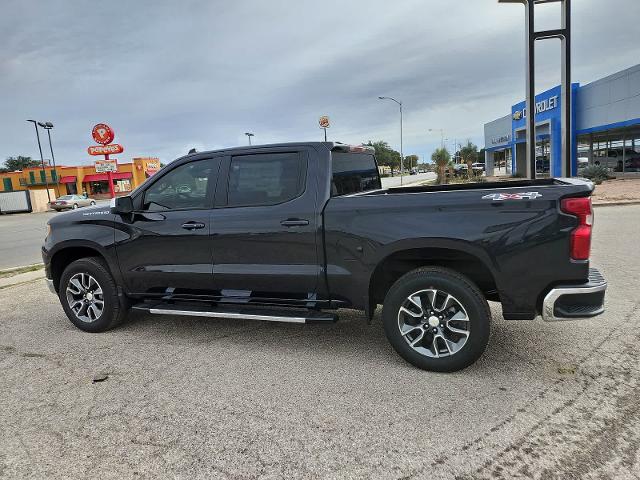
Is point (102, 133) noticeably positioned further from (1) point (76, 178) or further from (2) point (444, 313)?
(1) point (76, 178)

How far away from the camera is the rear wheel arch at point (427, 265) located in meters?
3.72

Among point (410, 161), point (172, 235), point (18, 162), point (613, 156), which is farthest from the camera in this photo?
point (410, 161)

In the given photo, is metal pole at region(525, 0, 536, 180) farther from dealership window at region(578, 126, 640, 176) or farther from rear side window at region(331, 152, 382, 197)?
dealership window at region(578, 126, 640, 176)

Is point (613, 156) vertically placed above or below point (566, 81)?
below

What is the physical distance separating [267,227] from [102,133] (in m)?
21.1

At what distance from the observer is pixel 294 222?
13.3 ft

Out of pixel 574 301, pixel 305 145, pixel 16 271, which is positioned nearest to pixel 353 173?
pixel 305 145

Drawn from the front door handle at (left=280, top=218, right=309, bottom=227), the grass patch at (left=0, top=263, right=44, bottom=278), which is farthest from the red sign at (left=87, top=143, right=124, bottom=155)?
the front door handle at (left=280, top=218, right=309, bottom=227)

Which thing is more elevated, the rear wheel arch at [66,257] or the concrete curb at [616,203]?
the rear wheel arch at [66,257]

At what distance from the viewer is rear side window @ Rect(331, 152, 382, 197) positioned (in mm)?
4336

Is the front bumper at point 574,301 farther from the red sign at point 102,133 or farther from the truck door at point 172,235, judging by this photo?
the red sign at point 102,133

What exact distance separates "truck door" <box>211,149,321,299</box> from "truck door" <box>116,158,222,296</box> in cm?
15

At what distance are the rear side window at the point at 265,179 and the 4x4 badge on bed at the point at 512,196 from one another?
5.23 feet

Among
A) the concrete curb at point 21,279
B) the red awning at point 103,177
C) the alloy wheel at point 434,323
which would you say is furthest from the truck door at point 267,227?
the red awning at point 103,177
